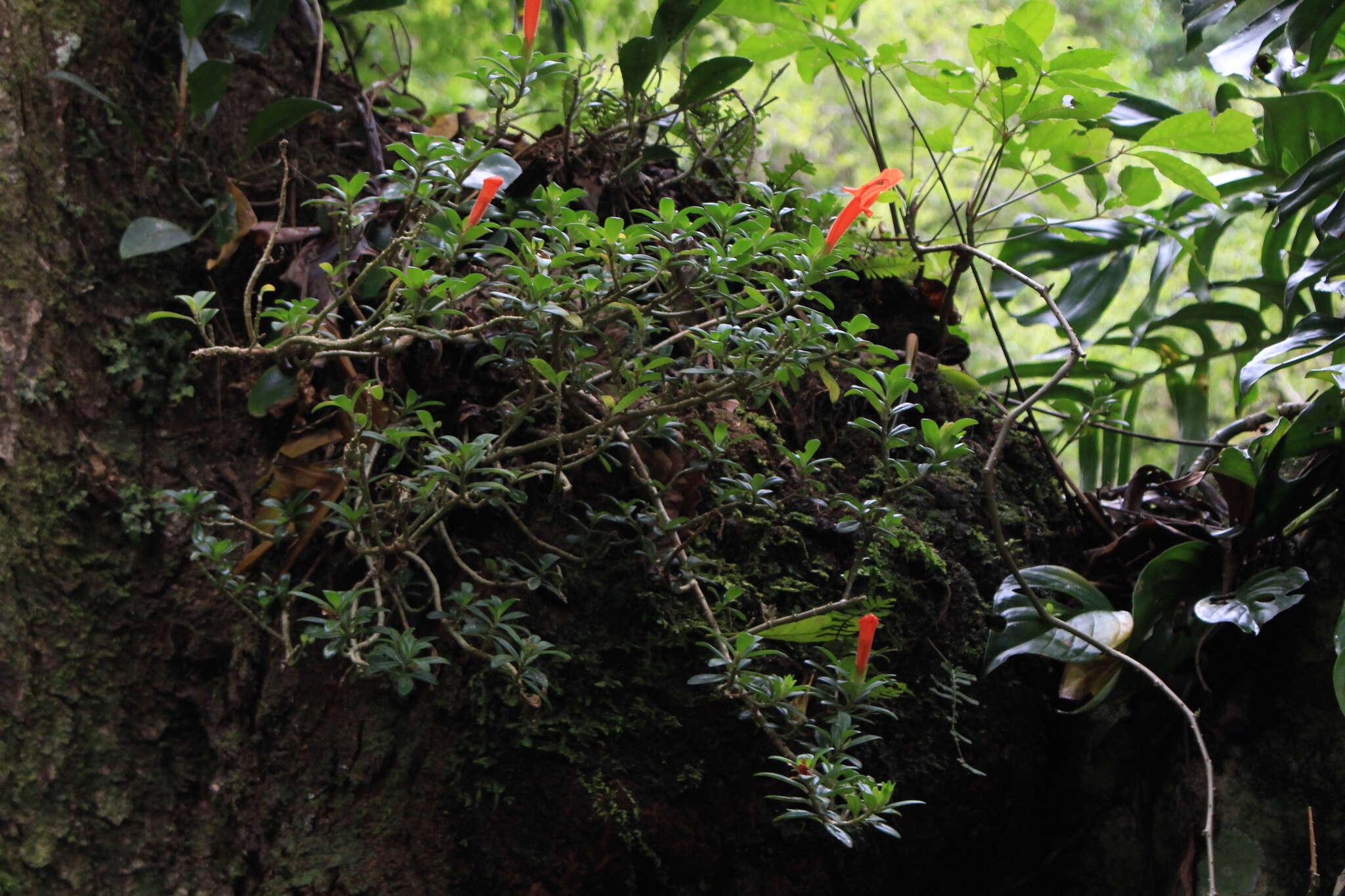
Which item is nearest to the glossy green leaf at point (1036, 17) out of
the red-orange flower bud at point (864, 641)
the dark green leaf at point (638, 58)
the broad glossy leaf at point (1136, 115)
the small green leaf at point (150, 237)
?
the broad glossy leaf at point (1136, 115)

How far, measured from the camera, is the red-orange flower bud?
90 centimetres

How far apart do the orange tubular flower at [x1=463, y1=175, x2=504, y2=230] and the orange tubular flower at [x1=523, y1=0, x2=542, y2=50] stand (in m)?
0.16

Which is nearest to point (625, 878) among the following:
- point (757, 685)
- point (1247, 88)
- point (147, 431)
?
point (757, 685)

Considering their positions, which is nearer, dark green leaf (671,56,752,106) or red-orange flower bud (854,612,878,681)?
red-orange flower bud (854,612,878,681)

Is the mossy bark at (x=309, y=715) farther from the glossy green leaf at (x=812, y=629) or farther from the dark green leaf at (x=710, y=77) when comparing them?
the dark green leaf at (x=710, y=77)

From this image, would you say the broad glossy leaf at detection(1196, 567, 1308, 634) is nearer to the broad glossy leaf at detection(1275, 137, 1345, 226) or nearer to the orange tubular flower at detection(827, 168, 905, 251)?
the broad glossy leaf at detection(1275, 137, 1345, 226)

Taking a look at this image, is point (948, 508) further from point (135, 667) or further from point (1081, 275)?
point (135, 667)

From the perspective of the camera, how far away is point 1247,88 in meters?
2.14

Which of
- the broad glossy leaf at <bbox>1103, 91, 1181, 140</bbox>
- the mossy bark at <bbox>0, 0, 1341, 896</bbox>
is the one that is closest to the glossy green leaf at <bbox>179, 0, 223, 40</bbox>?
the mossy bark at <bbox>0, 0, 1341, 896</bbox>

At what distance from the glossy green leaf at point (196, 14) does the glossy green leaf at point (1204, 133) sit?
1364 mm

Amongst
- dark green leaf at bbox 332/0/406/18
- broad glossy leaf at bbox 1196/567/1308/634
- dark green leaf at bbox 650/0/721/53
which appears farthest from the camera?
dark green leaf at bbox 332/0/406/18

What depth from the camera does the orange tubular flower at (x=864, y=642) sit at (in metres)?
0.90

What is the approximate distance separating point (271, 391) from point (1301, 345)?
1.43 metres

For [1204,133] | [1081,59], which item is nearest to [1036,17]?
[1081,59]
